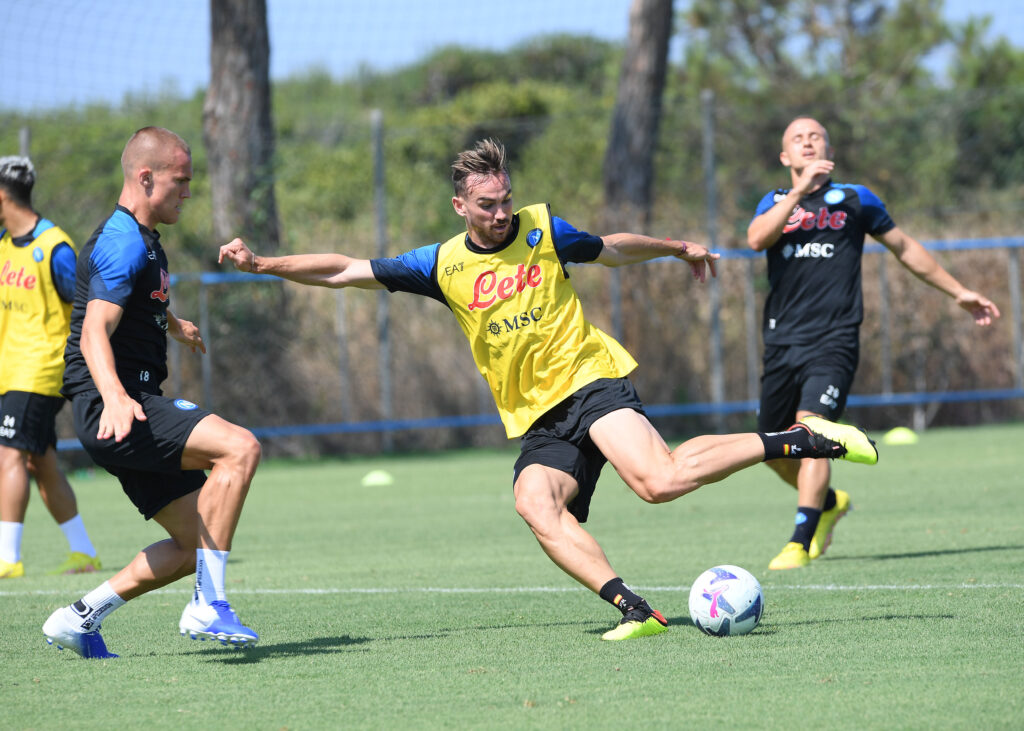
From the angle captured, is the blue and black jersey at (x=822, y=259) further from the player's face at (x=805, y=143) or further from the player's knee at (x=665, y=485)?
the player's knee at (x=665, y=485)

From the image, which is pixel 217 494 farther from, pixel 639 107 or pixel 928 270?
pixel 639 107

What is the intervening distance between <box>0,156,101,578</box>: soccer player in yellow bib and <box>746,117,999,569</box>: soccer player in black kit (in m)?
4.11

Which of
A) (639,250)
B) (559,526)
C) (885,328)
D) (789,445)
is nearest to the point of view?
(559,526)

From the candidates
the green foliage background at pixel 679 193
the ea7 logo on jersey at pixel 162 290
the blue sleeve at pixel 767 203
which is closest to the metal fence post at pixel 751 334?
the green foliage background at pixel 679 193

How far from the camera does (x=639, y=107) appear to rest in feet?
65.5

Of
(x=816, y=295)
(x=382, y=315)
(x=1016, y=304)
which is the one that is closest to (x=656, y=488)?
(x=816, y=295)

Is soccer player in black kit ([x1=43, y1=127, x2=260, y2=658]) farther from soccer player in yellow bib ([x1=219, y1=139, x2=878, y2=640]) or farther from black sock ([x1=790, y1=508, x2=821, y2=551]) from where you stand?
black sock ([x1=790, y1=508, x2=821, y2=551])

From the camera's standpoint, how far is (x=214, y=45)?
18.0 meters

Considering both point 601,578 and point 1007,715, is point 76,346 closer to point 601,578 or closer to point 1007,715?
point 601,578

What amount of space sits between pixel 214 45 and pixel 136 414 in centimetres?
1387

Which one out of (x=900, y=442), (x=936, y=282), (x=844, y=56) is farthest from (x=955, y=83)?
(x=936, y=282)

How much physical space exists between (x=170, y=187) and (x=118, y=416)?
3.41 ft

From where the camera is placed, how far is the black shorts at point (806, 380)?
7.59 meters

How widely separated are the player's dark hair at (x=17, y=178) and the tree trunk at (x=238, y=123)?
949 cm
